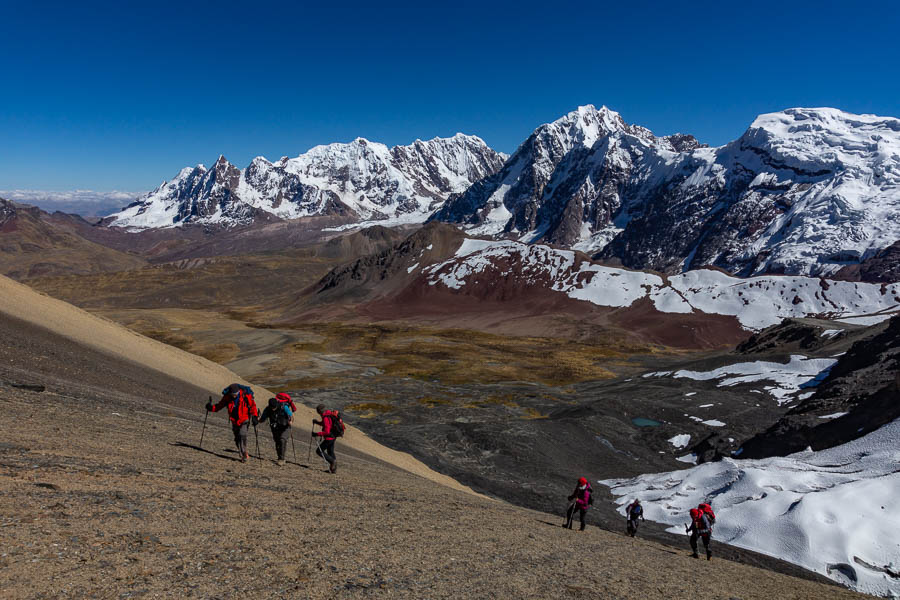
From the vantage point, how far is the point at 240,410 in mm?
15688

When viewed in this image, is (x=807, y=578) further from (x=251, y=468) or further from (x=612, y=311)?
(x=612, y=311)

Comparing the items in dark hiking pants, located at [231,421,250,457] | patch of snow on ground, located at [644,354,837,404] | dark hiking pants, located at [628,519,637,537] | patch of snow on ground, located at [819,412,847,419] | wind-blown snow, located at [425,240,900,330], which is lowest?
dark hiking pants, located at [628,519,637,537]

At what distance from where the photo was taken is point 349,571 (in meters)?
9.41

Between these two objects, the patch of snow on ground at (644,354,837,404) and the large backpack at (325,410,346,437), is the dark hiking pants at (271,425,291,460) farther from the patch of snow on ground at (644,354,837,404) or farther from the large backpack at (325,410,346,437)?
the patch of snow on ground at (644,354,837,404)

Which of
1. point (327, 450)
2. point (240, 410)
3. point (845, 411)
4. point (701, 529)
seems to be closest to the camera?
point (240, 410)

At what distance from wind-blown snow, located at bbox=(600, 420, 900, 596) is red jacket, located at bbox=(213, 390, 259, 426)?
2239cm

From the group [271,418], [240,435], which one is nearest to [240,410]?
[240,435]

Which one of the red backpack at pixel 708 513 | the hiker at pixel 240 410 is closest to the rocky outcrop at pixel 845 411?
the red backpack at pixel 708 513

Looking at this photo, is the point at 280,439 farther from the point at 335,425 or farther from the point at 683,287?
the point at 683,287

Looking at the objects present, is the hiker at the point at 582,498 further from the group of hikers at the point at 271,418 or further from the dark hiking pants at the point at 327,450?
the group of hikers at the point at 271,418

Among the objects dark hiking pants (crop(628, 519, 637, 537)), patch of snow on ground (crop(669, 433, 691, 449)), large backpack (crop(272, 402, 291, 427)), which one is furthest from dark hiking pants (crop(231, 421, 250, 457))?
patch of snow on ground (crop(669, 433, 691, 449))

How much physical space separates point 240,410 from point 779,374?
6935 cm

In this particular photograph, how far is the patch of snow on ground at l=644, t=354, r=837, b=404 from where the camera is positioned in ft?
201

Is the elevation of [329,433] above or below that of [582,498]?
above
